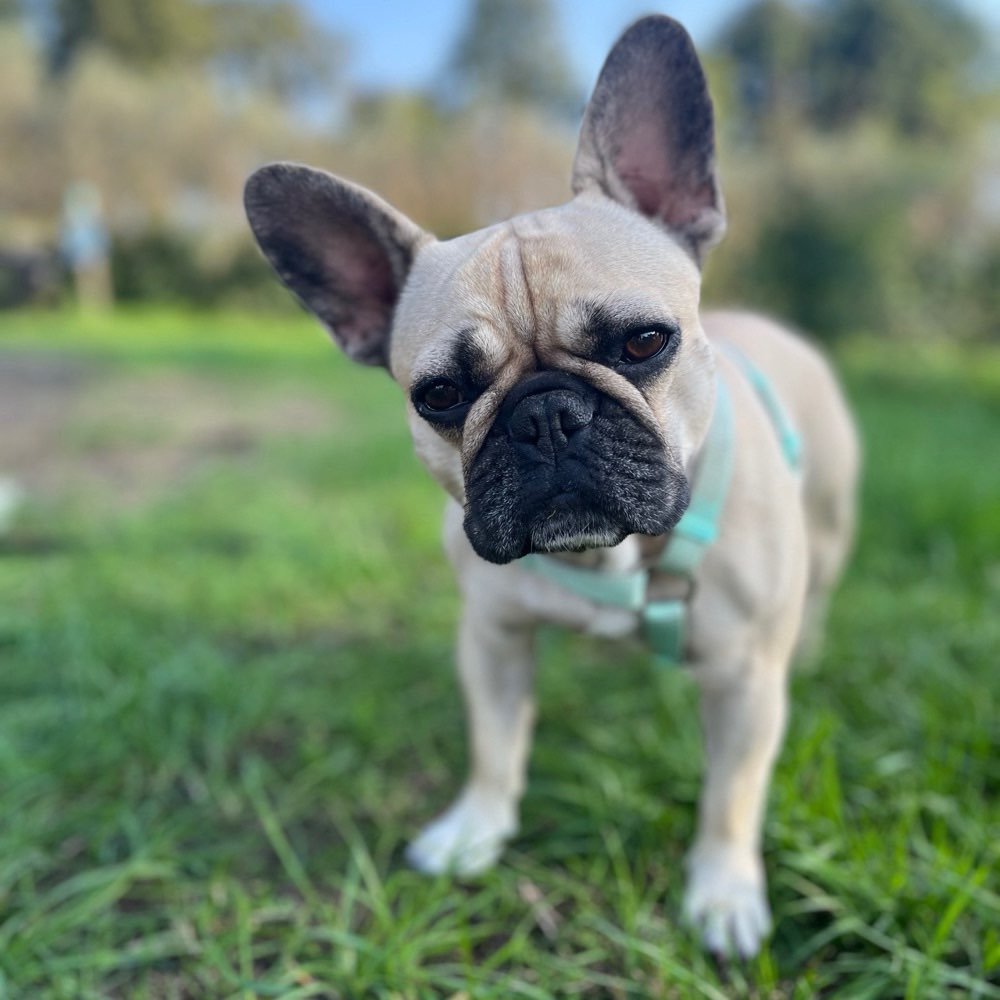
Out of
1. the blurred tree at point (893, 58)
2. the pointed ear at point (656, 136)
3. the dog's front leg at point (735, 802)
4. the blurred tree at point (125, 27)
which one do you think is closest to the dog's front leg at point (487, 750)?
the dog's front leg at point (735, 802)

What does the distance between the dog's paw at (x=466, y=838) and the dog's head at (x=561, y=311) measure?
102 cm

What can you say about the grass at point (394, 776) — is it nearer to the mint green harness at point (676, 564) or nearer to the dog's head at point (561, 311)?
the mint green harness at point (676, 564)

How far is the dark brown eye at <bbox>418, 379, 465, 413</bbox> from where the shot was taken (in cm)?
180

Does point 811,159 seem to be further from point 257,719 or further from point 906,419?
point 257,719

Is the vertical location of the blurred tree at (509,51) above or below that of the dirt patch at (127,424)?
above

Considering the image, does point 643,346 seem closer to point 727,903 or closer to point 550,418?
point 550,418

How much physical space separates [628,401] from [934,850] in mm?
1391

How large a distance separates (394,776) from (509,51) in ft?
99.8

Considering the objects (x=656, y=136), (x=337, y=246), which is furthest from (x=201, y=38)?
(x=656, y=136)

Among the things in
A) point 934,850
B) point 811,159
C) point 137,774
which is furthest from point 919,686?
point 811,159

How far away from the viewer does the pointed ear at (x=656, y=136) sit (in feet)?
6.38

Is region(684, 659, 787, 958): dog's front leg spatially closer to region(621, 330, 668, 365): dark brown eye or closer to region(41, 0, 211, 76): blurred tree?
region(621, 330, 668, 365): dark brown eye

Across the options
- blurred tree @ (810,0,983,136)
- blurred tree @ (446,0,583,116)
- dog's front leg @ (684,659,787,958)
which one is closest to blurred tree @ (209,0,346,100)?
blurred tree @ (446,0,583,116)

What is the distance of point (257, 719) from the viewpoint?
3.06 m
